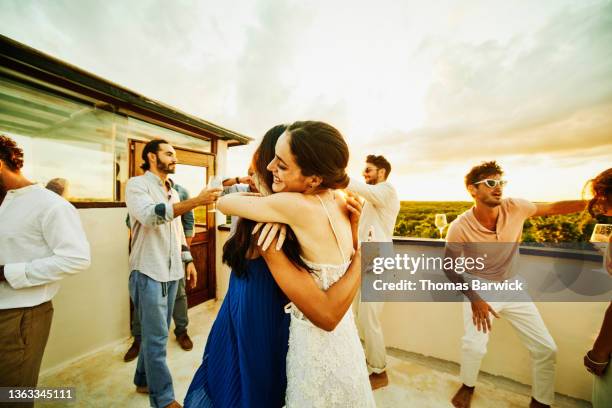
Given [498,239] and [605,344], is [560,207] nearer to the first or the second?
[498,239]

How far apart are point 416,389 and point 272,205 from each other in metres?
2.96

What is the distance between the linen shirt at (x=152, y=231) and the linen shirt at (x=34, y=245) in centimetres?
48

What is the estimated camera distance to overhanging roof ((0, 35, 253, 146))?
2.11 metres

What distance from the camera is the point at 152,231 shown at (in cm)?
213

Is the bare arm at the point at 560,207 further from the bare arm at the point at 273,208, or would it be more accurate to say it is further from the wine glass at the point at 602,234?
the bare arm at the point at 273,208

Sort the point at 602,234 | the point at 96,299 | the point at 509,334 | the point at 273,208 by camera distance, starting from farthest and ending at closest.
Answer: the point at 96,299 < the point at 509,334 < the point at 602,234 < the point at 273,208

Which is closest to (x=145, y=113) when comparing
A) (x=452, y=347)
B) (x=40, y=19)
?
(x=40, y=19)

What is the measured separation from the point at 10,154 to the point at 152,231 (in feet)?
3.31

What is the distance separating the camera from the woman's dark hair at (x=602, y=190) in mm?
1445

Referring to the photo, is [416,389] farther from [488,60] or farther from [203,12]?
[203,12]

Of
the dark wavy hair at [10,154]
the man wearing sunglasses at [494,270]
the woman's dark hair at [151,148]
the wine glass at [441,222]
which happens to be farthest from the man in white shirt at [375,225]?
the dark wavy hair at [10,154]

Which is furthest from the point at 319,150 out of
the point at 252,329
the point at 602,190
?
the point at 602,190

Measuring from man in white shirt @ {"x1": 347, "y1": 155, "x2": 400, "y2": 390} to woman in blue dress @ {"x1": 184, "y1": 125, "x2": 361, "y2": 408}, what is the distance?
1672mm

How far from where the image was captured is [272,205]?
2.75 ft
